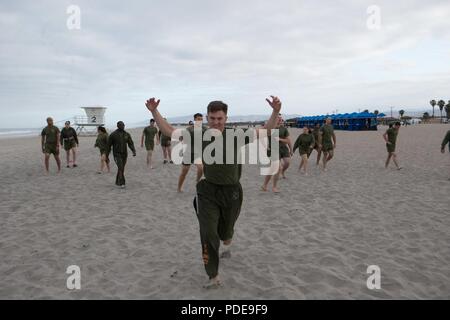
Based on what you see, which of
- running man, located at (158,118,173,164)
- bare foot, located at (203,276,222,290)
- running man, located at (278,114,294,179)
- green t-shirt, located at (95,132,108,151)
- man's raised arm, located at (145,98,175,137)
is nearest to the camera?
man's raised arm, located at (145,98,175,137)

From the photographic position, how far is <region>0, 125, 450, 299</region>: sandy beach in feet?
11.9

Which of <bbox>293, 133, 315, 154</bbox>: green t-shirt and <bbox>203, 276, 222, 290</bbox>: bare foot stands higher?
<bbox>293, 133, 315, 154</bbox>: green t-shirt

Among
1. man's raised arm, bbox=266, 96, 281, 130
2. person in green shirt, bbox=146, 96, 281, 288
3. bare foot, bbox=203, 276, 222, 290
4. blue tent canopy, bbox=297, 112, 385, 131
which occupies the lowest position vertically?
bare foot, bbox=203, 276, 222, 290

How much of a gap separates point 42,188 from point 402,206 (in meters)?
9.29

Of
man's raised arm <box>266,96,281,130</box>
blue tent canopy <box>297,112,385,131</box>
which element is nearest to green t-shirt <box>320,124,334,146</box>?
man's raised arm <box>266,96,281,130</box>

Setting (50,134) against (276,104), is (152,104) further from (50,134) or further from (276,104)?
(50,134)

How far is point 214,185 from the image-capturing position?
3.59 meters

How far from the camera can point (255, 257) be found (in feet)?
14.7

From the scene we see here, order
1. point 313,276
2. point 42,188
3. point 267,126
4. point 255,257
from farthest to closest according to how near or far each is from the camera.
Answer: point 42,188 < point 255,257 < point 313,276 < point 267,126

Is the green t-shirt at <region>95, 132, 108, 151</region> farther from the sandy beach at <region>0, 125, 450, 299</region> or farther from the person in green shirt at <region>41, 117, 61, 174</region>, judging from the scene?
the sandy beach at <region>0, 125, 450, 299</region>

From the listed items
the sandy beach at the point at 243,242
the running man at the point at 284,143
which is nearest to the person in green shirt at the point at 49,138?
the sandy beach at the point at 243,242

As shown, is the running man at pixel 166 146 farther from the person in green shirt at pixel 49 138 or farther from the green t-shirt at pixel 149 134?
the person in green shirt at pixel 49 138

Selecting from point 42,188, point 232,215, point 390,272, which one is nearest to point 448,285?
point 390,272
